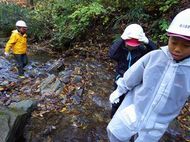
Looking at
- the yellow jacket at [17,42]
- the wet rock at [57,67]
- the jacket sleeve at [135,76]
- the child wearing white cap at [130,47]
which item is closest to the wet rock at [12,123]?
the child wearing white cap at [130,47]

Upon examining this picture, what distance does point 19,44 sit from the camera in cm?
875

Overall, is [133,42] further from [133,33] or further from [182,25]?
[182,25]

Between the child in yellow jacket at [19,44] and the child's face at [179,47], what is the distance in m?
6.64

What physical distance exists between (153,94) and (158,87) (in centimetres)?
8

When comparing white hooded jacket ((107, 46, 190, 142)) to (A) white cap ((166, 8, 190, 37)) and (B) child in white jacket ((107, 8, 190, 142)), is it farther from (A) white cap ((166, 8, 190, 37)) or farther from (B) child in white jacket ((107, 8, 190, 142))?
(A) white cap ((166, 8, 190, 37))

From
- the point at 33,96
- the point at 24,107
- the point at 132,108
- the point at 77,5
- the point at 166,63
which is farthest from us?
the point at 77,5

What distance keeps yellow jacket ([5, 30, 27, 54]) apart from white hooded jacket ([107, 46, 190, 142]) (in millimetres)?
6226

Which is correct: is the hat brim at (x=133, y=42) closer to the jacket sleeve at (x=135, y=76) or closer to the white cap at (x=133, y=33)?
the white cap at (x=133, y=33)

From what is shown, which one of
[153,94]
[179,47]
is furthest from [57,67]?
[179,47]

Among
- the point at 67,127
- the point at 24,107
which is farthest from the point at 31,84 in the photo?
the point at 67,127

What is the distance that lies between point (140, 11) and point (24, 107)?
458 cm

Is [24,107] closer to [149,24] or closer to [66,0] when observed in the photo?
[149,24]

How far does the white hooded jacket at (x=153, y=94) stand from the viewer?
2.56m

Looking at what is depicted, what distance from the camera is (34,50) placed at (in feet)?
37.9
